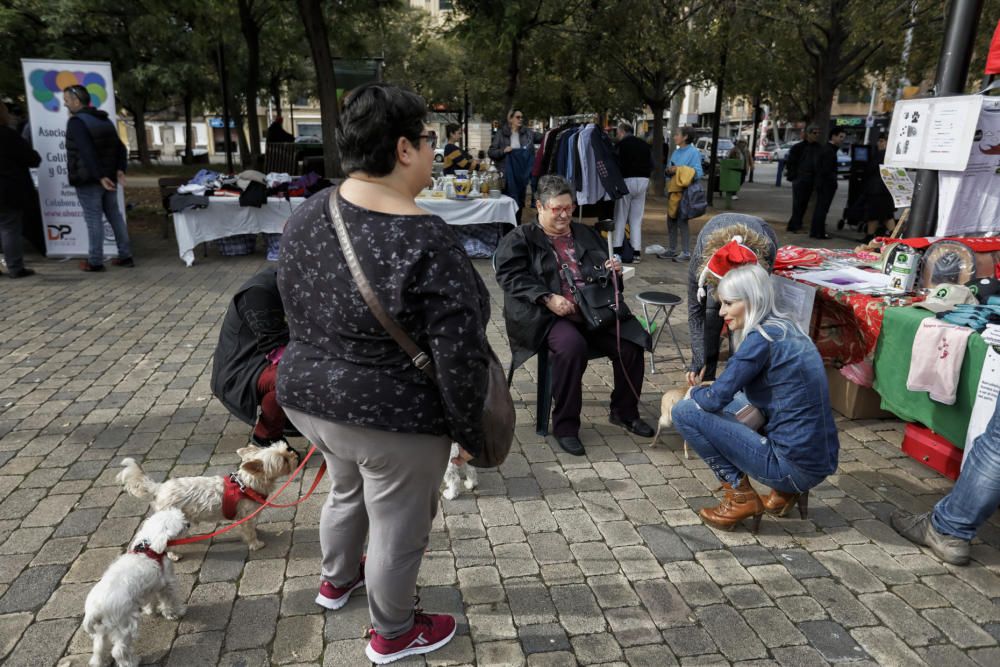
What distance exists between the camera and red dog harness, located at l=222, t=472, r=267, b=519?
2807mm

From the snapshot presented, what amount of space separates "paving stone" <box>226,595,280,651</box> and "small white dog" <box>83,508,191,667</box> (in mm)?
225

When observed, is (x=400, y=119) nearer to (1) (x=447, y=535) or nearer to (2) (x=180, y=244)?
(1) (x=447, y=535)

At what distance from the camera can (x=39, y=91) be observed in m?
8.18

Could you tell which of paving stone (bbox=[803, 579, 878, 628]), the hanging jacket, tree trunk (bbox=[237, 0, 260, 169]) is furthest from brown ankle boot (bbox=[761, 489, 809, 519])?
tree trunk (bbox=[237, 0, 260, 169])

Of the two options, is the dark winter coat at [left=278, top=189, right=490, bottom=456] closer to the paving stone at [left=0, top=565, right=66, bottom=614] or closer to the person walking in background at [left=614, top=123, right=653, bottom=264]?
the paving stone at [left=0, top=565, right=66, bottom=614]

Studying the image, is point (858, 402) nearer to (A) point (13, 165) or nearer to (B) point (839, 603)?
(B) point (839, 603)

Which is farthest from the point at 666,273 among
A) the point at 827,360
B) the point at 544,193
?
the point at 544,193

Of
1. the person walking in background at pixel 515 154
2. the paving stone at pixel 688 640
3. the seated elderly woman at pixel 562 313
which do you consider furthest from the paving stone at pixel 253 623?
the person walking in background at pixel 515 154

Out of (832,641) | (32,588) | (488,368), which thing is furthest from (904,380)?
(32,588)

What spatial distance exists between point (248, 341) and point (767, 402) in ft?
8.46

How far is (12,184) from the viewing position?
7340 mm

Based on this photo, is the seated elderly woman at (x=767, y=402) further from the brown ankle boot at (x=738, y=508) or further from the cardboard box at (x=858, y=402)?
the cardboard box at (x=858, y=402)

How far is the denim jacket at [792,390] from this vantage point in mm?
2811

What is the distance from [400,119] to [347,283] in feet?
1.50
